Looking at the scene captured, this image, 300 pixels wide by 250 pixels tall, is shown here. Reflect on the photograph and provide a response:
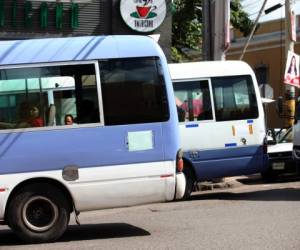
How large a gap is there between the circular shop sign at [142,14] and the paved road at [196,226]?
607cm

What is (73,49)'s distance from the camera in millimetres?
8852

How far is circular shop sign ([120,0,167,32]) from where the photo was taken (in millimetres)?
17797

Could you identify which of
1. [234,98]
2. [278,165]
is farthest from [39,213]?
[278,165]

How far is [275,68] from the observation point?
3947 centimetres

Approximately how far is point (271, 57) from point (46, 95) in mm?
32374

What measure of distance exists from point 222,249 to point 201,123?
6.09m

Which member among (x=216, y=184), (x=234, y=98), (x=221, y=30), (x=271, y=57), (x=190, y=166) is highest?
(x=271, y=57)

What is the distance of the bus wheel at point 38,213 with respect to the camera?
337 inches

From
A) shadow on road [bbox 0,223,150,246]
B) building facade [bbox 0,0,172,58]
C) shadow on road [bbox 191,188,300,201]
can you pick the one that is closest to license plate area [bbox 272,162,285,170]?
shadow on road [bbox 191,188,300,201]

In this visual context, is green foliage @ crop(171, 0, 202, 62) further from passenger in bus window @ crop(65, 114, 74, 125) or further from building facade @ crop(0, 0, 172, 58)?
passenger in bus window @ crop(65, 114, 74, 125)

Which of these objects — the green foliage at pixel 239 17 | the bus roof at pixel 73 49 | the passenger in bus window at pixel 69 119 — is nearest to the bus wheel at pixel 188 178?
the bus roof at pixel 73 49

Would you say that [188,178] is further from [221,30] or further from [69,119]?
[69,119]

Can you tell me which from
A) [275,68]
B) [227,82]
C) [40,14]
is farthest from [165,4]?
[275,68]

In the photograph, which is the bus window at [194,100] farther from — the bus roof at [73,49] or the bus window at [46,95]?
the bus window at [46,95]
